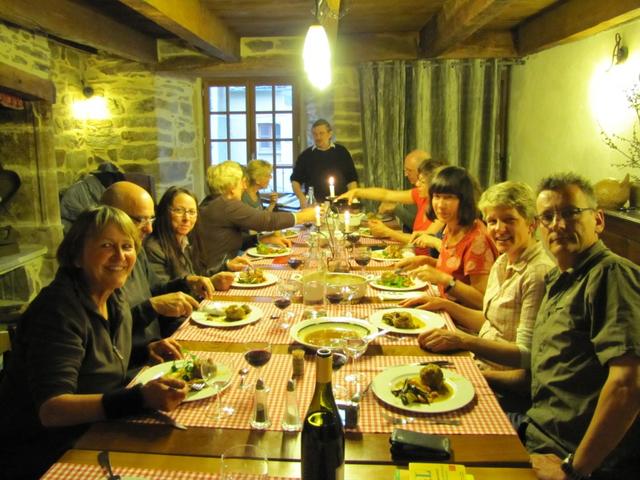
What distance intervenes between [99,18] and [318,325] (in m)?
3.59

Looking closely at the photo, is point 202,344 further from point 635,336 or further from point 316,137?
point 316,137

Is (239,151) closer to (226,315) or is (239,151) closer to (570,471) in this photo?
(226,315)

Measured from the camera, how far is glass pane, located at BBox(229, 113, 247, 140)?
261 inches

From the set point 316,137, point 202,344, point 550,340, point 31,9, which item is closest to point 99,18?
point 31,9

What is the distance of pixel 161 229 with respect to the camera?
281 cm

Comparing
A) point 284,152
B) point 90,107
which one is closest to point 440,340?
point 90,107

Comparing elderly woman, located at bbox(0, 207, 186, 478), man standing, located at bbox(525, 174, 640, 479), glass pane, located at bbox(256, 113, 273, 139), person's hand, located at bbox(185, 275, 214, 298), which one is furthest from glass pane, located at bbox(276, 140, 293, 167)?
man standing, located at bbox(525, 174, 640, 479)

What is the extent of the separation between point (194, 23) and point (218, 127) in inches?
113

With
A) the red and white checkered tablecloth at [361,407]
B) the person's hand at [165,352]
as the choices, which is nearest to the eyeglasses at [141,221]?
the person's hand at [165,352]

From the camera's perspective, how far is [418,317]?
2.08 metres

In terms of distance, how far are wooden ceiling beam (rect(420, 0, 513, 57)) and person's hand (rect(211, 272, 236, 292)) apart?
204 centimetres

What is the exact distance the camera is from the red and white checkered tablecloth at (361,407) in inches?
51.6

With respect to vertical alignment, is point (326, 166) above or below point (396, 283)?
above

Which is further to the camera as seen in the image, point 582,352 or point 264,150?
point 264,150
